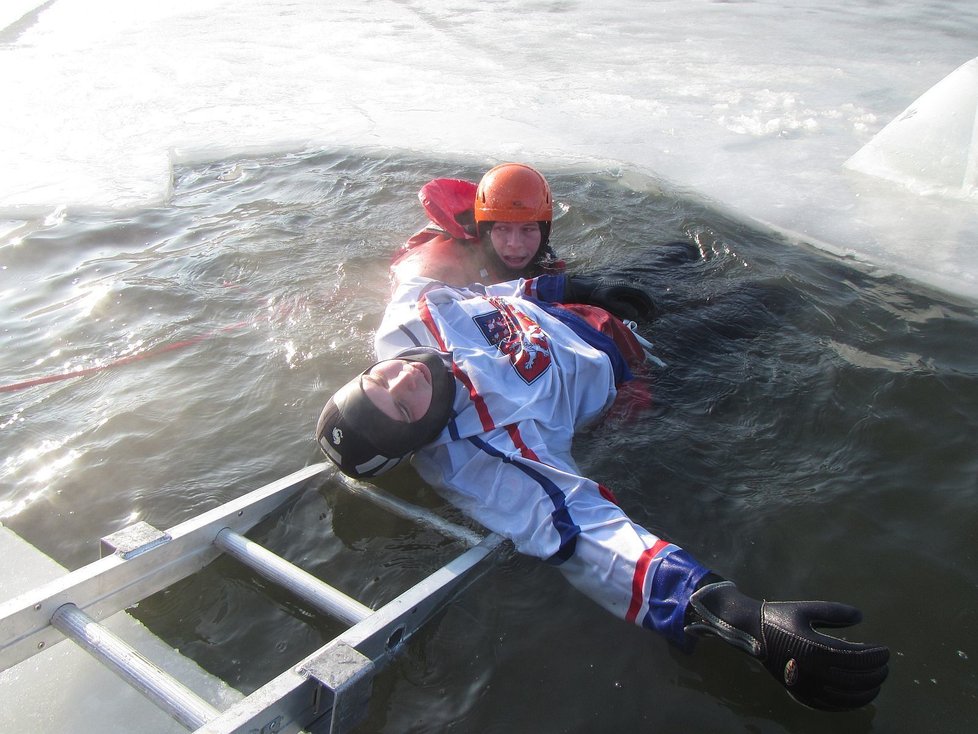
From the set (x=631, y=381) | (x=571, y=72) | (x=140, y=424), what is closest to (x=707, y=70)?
(x=571, y=72)

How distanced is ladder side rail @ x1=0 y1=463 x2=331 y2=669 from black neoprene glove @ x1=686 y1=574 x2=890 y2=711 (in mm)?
1569

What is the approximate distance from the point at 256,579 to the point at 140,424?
3.99ft

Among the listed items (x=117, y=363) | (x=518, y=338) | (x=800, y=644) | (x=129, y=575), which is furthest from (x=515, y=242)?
(x=800, y=644)

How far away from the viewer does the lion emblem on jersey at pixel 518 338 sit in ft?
10.7

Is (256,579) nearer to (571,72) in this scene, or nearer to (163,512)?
(163,512)

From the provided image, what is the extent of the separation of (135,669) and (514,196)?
9.46 feet

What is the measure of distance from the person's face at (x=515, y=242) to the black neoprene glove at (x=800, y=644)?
242 centimetres

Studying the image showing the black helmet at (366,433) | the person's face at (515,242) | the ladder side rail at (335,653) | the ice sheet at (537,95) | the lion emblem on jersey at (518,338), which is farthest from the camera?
the ice sheet at (537,95)

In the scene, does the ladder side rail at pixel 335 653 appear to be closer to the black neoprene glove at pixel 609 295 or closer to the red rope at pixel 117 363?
the black neoprene glove at pixel 609 295

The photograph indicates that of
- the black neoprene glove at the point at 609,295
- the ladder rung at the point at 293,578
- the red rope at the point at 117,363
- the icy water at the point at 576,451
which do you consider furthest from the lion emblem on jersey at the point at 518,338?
the red rope at the point at 117,363

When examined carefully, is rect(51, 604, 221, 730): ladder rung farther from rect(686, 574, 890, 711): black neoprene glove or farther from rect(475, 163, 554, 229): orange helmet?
rect(475, 163, 554, 229): orange helmet

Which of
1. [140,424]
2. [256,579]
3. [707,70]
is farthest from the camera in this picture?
[707,70]

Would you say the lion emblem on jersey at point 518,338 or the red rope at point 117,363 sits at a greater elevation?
the lion emblem on jersey at point 518,338

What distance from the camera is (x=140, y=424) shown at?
3594mm
